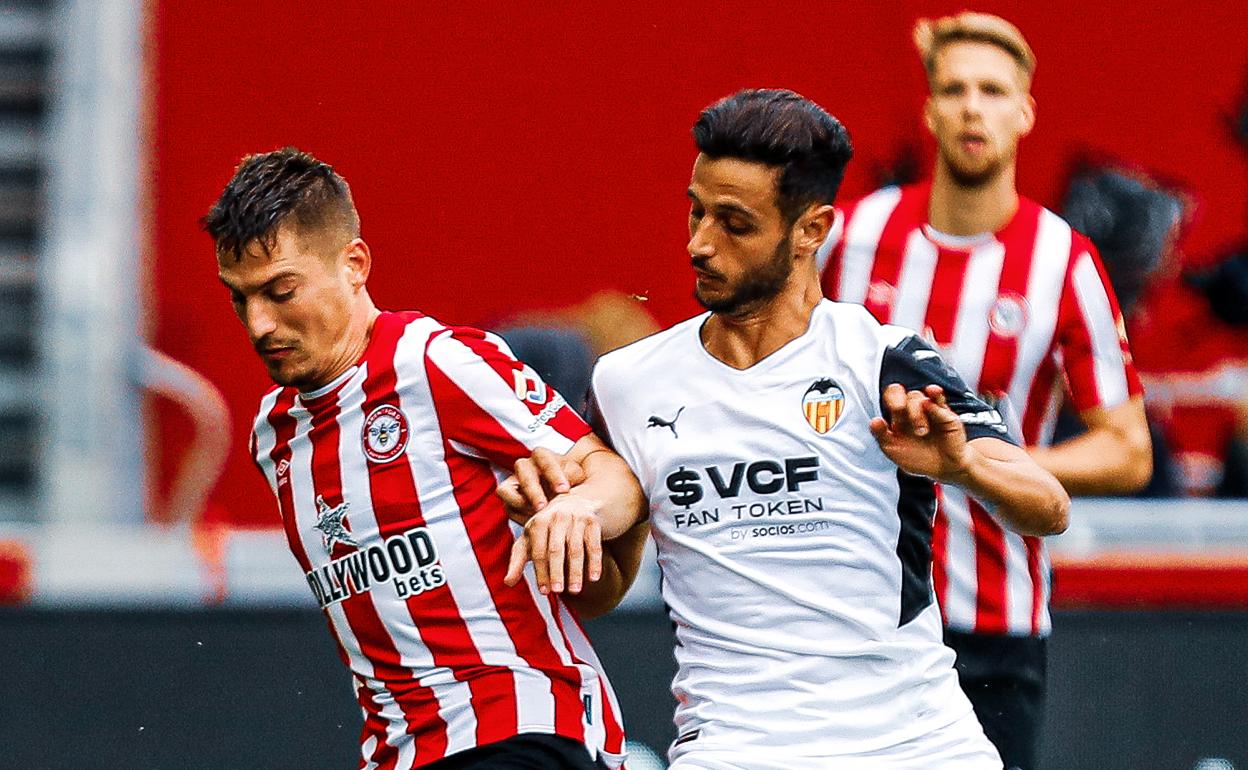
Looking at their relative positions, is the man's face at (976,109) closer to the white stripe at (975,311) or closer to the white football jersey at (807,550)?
the white stripe at (975,311)

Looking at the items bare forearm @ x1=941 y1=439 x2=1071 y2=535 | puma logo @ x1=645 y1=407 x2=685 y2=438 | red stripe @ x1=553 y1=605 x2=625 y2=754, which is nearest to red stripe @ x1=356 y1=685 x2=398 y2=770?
red stripe @ x1=553 y1=605 x2=625 y2=754

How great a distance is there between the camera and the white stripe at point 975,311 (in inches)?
146

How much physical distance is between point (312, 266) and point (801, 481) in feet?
2.77

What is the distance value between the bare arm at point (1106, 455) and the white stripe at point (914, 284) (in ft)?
1.15

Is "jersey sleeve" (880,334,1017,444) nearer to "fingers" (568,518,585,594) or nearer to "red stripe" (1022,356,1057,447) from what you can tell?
"fingers" (568,518,585,594)

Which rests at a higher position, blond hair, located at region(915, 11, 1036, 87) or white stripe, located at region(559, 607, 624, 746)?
blond hair, located at region(915, 11, 1036, 87)

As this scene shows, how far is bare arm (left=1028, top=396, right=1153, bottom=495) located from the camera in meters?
3.47

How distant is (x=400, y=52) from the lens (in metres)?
6.50

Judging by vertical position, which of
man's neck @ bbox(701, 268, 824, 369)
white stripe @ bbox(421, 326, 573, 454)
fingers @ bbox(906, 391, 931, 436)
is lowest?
fingers @ bbox(906, 391, 931, 436)

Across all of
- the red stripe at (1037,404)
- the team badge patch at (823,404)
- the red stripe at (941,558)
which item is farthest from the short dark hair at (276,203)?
the red stripe at (1037,404)

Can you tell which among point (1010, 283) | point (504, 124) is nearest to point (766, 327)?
point (1010, 283)

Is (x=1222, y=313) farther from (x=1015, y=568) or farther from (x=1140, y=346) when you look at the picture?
(x=1015, y=568)

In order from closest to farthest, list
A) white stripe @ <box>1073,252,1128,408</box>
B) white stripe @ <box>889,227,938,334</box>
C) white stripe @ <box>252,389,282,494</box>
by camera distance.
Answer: white stripe @ <box>252,389,282,494</box> < white stripe @ <box>1073,252,1128,408</box> < white stripe @ <box>889,227,938,334</box>

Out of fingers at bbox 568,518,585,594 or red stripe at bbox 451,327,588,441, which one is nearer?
fingers at bbox 568,518,585,594
